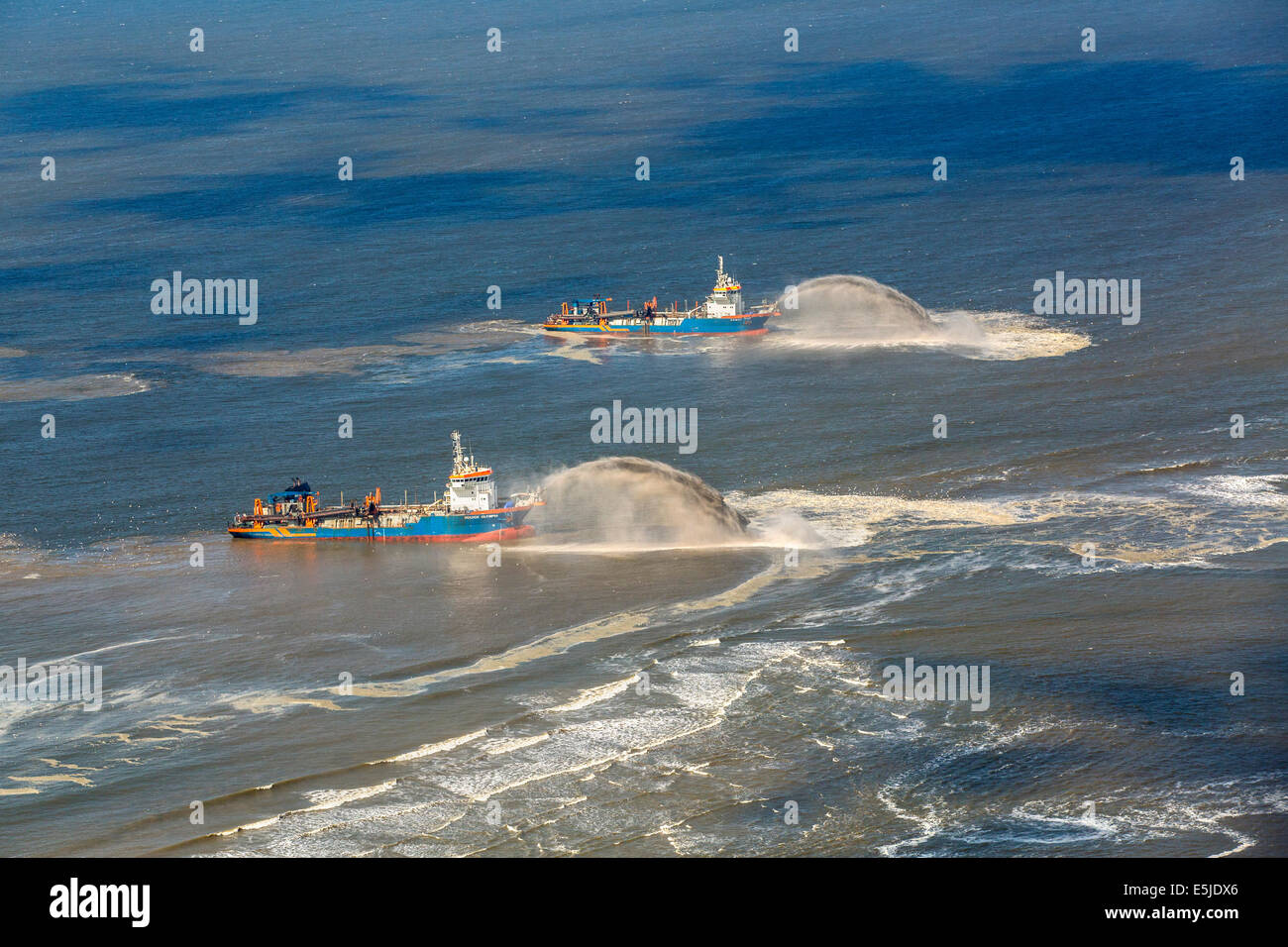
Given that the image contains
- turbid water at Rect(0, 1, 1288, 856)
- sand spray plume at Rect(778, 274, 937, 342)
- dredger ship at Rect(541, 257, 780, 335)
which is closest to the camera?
turbid water at Rect(0, 1, 1288, 856)

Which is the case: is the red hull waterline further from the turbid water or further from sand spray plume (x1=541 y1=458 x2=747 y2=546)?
sand spray plume (x1=541 y1=458 x2=747 y2=546)

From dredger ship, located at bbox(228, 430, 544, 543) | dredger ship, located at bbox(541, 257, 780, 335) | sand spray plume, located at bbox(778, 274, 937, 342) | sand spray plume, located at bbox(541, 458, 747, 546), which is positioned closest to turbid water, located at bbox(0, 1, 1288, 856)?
sand spray plume, located at bbox(541, 458, 747, 546)

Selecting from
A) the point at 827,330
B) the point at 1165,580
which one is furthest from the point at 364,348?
the point at 1165,580

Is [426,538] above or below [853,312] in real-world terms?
below

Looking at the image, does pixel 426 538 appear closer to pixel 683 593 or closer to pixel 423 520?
pixel 423 520

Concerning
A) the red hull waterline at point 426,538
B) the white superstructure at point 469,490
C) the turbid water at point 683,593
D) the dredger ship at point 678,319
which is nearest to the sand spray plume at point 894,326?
the turbid water at point 683,593

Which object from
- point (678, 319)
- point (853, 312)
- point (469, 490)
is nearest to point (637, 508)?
point (469, 490)
